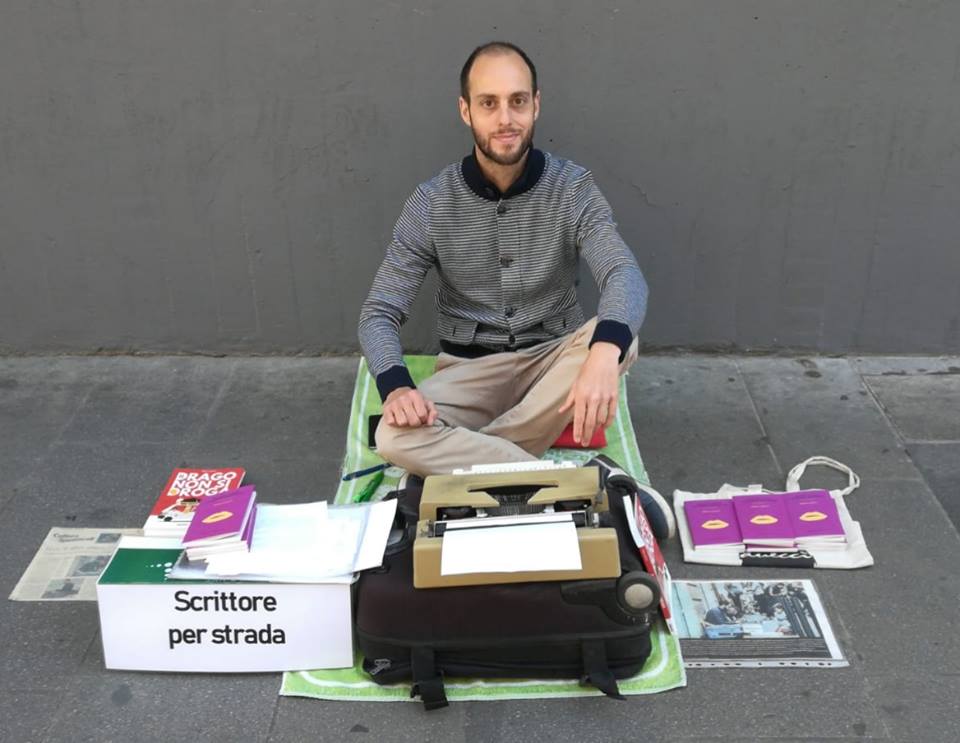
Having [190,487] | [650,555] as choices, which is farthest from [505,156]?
[190,487]

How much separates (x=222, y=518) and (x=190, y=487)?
2.46ft

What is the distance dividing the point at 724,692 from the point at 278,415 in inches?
78.0

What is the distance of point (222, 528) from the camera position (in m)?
2.50

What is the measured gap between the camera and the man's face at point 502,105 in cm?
293

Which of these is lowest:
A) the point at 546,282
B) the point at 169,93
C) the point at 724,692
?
the point at 724,692

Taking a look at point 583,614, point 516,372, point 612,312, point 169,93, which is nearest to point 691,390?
point 516,372

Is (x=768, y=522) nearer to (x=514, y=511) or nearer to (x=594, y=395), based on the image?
(x=594, y=395)

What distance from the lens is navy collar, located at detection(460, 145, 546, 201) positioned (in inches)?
121

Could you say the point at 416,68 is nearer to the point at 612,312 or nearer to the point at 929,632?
the point at 612,312

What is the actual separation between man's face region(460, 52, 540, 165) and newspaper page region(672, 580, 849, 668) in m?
1.36

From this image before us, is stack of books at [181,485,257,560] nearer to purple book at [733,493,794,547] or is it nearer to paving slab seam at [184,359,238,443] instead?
paving slab seam at [184,359,238,443]

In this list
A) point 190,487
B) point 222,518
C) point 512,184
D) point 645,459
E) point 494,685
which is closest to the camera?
point 494,685

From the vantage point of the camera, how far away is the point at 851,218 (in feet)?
12.5

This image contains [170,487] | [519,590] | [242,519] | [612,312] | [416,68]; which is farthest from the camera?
[416,68]
